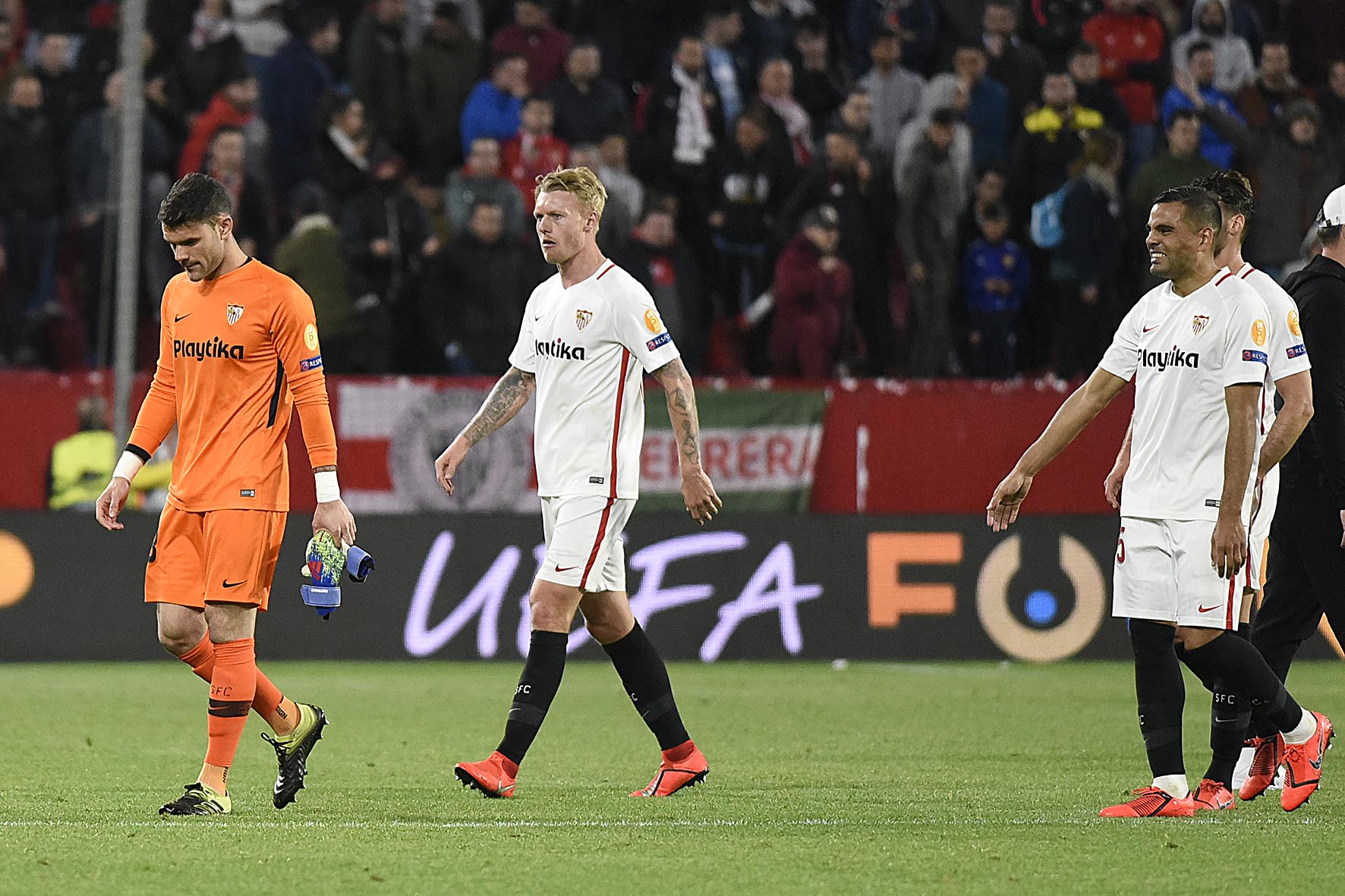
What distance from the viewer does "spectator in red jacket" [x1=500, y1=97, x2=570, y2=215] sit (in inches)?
645

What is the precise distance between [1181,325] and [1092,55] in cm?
1161

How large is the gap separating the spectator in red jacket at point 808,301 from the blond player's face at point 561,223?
8952mm

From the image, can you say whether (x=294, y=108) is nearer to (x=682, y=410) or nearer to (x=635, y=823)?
(x=682, y=410)

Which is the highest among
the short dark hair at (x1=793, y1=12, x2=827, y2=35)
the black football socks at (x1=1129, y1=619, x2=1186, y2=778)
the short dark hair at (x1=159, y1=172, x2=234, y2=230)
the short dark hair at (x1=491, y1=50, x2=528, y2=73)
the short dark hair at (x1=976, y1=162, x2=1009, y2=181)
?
the short dark hair at (x1=793, y1=12, x2=827, y2=35)

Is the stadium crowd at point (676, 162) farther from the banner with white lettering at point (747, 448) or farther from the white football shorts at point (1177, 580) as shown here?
the white football shorts at point (1177, 580)

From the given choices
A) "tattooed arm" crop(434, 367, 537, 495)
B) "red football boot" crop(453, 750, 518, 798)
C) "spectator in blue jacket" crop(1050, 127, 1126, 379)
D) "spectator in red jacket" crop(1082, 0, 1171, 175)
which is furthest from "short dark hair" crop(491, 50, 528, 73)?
"red football boot" crop(453, 750, 518, 798)

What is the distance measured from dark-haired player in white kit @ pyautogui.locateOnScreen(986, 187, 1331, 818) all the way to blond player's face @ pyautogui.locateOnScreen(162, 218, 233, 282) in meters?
2.76

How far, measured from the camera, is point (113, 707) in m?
11.1

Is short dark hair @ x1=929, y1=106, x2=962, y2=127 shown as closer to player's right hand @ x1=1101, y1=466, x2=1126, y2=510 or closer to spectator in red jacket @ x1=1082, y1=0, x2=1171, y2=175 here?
spectator in red jacket @ x1=1082, y1=0, x2=1171, y2=175

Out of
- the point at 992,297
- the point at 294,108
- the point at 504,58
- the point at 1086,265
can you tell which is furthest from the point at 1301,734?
the point at 294,108

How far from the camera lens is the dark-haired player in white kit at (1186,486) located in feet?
21.5

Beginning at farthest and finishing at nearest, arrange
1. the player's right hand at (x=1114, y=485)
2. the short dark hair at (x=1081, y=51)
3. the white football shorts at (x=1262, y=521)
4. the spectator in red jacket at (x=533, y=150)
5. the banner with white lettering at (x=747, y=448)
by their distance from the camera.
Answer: the short dark hair at (x=1081, y=51), the spectator in red jacket at (x=533, y=150), the banner with white lettering at (x=747, y=448), the player's right hand at (x=1114, y=485), the white football shorts at (x=1262, y=521)

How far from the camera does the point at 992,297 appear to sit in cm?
1675

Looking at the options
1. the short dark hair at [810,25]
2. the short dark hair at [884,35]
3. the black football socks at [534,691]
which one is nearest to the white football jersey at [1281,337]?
the black football socks at [534,691]
